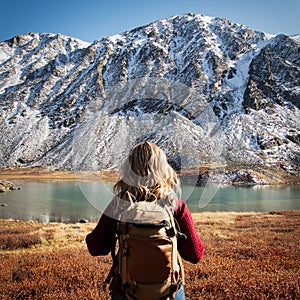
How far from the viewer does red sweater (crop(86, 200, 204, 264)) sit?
10.6ft

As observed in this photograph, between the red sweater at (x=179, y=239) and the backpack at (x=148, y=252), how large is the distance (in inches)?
8.0

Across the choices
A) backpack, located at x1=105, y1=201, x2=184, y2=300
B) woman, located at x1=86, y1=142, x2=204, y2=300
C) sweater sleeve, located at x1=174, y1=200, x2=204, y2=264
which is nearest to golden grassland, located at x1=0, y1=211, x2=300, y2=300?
sweater sleeve, located at x1=174, y1=200, x2=204, y2=264

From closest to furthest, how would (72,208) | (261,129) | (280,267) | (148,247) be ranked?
(148,247), (280,267), (72,208), (261,129)

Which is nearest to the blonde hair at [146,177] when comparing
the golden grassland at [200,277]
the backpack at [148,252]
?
the backpack at [148,252]

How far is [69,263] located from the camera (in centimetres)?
908

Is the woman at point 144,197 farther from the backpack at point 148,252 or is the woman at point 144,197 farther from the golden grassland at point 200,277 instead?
the golden grassland at point 200,277

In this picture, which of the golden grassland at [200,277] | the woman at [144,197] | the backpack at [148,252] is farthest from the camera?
the golden grassland at [200,277]

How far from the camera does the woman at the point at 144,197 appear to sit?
10.4 ft

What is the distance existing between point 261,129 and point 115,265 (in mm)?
173021

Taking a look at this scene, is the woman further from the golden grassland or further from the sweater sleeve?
the golden grassland

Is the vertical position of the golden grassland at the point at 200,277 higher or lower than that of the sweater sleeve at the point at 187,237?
lower

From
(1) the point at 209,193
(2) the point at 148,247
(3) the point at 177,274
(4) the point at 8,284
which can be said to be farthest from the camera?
(4) the point at 8,284

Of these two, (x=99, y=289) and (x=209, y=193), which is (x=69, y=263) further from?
(x=209, y=193)

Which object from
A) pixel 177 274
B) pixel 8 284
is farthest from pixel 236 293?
pixel 8 284
